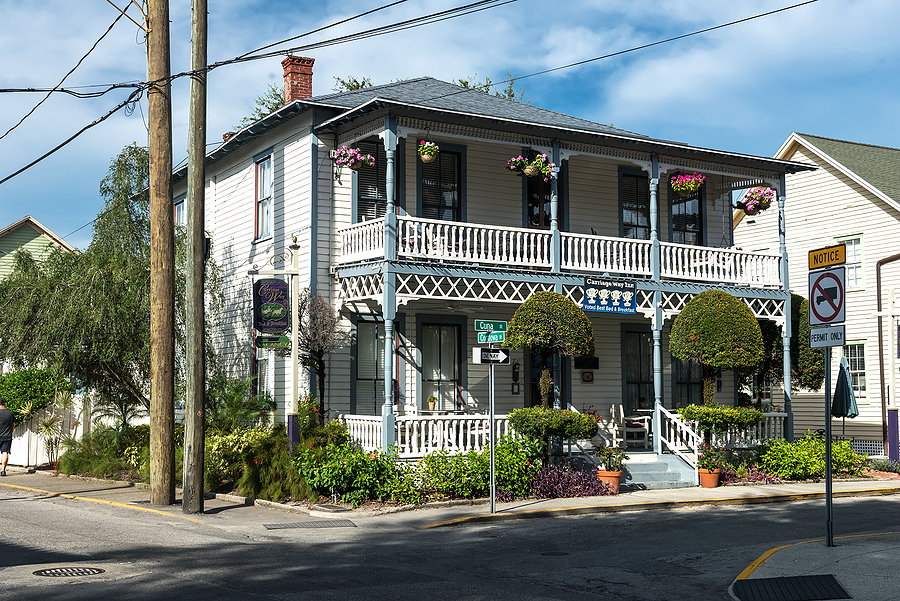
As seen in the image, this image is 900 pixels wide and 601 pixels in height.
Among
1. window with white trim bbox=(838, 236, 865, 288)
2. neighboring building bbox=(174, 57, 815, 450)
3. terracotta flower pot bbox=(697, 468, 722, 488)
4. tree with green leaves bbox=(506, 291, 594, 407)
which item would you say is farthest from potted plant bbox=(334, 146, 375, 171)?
window with white trim bbox=(838, 236, 865, 288)

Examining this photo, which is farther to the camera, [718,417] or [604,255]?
[604,255]

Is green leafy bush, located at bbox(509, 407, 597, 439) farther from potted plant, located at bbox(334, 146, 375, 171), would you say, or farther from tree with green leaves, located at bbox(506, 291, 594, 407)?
potted plant, located at bbox(334, 146, 375, 171)

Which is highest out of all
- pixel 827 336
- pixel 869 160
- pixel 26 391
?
pixel 869 160

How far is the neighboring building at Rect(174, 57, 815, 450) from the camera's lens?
18.1 m

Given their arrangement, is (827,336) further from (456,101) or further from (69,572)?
(456,101)

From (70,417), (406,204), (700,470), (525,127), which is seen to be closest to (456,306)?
(406,204)

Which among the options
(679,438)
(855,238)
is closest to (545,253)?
(679,438)

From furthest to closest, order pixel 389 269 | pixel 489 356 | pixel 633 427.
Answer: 1. pixel 633 427
2. pixel 389 269
3. pixel 489 356

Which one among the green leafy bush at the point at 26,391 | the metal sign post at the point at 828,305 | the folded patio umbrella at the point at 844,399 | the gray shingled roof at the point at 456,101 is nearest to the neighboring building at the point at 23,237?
the green leafy bush at the point at 26,391

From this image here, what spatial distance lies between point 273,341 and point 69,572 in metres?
7.69

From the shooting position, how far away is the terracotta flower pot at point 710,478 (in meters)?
18.7

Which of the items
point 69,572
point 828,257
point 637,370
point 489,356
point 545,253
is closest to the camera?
point 69,572

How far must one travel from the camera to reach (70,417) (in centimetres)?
2286

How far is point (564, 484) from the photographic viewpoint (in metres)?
17.0
